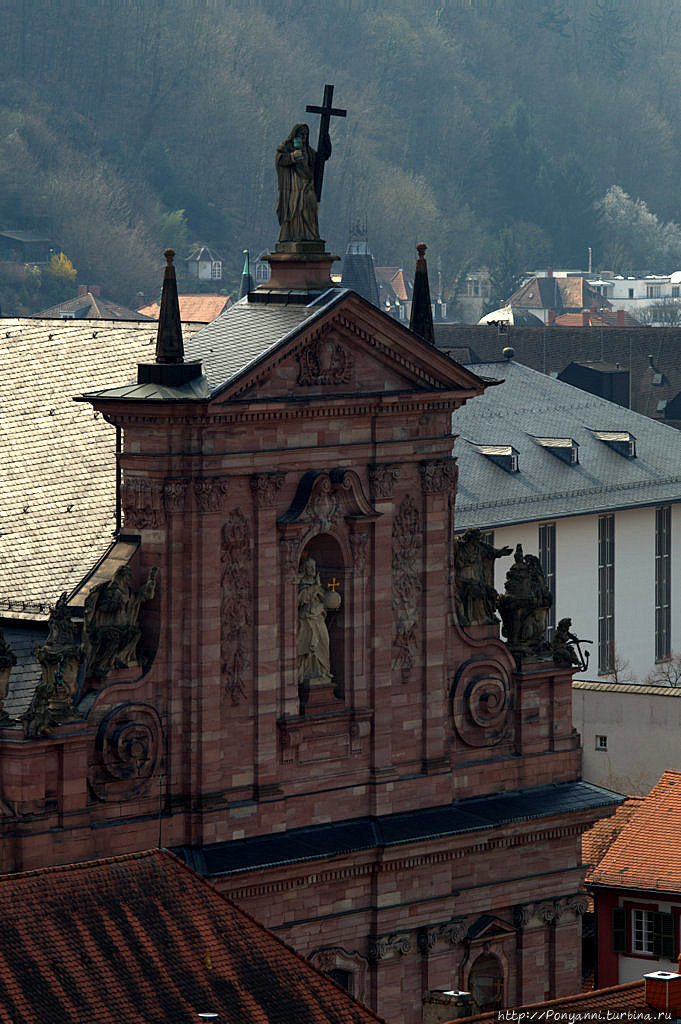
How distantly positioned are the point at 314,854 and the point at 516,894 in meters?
6.14

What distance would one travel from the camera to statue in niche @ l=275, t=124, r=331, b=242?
56.8 meters

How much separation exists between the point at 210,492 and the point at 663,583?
57418mm

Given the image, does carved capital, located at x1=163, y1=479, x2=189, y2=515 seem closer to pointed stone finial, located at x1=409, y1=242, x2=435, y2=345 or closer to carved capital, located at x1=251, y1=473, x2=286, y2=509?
carved capital, located at x1=251, y1=473, x2=286, y2=509

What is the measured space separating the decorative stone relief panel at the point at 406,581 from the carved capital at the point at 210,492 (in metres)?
5.07

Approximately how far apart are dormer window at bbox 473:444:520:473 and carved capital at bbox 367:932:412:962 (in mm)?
51697

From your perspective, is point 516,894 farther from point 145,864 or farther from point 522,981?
point 145,864

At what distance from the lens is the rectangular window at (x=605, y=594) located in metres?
106

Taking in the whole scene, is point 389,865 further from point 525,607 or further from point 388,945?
point 525,607

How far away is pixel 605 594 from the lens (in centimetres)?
10581

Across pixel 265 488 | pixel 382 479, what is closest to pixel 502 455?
pixel 382 479

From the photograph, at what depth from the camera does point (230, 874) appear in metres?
53.2

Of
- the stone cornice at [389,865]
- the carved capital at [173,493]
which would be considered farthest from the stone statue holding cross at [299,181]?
the stone cornice at [389,865]

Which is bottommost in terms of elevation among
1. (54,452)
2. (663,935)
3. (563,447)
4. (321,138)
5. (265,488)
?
(663,935)

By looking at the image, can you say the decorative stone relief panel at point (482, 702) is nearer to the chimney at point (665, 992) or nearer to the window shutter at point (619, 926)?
the window shutter at point (619, 926)
